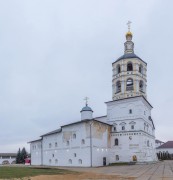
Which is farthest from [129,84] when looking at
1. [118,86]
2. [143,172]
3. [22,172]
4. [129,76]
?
[22,172]

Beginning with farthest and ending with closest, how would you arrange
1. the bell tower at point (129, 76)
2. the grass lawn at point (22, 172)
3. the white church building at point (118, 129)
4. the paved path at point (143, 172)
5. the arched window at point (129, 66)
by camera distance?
the arched window at point (129, 66) → the bell tower at point (129, 76) → the white church building at point (118, 129) → the grass lawn at point (22, 172) → the paved path at point (143, 172)

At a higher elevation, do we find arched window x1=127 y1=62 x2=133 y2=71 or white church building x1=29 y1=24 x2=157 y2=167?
arched window x1=127 y1=62 x2=133 y2=71

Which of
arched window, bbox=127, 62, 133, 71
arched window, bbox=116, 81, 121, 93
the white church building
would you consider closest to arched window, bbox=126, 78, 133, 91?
the white church building

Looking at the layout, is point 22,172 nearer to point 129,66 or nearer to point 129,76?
point 129,76

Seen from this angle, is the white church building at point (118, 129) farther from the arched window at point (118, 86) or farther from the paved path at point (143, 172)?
the paved path at point (143, 172)

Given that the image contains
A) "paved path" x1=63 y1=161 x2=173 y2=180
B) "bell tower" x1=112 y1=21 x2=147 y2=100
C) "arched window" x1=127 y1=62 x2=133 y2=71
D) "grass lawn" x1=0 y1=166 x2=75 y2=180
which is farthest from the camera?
"arched window" x1=127 y1=62 x2=133 y2=71

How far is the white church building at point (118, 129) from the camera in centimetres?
4344

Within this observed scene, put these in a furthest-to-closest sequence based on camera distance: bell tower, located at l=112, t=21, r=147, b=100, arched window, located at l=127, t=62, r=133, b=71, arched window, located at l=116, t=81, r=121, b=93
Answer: arched window, located at l=116, t=81, r=121, b=93 < arched window, located at l=127, t=62, r=133, b=71 < bell tower, located at l=112, t=21, r=147, b=100

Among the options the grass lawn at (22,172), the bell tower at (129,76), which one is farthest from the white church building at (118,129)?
the grass lawn at (22,172)

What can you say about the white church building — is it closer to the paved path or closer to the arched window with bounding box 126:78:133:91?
the arched window with bounding box 126:78:133:91

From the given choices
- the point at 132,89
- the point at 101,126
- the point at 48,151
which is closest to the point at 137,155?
the point at 101,126

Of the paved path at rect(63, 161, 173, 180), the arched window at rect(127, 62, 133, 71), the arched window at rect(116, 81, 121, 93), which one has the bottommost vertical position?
the paved path at rect(63, 161, 173, 180)

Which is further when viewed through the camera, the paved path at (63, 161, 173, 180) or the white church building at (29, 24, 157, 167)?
the white church building at (29, 24, 157, 167)

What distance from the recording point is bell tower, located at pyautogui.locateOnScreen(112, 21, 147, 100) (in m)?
46.9
